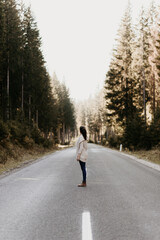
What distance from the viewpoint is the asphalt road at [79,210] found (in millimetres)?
4512

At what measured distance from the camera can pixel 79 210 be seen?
6008mm

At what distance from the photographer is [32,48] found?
37938mm

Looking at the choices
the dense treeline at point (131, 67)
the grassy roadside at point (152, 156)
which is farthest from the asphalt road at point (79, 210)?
the dense treeline at point (131, 67)

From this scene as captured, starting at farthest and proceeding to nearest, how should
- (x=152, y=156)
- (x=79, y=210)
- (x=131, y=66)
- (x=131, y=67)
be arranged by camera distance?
(x=131, y=67)
(x=131, y=66)
(x=152, y=156)
(x=79, y=210)

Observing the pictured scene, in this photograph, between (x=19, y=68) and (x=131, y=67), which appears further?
(x=131, y=67)

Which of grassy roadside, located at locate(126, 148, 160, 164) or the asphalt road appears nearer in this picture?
the asphalt road

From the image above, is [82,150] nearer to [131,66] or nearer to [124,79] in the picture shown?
[131,66]

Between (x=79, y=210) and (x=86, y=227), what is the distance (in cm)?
123

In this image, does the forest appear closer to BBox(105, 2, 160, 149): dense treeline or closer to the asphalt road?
BBox(105, 2, 160, 149): dense treeline

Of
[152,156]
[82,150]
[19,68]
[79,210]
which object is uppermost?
[19,68]

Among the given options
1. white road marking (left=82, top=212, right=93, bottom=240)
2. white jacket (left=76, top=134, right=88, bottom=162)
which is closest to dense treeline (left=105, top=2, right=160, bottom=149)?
white jacket (left=76, top=134, right=88, bottom=162)

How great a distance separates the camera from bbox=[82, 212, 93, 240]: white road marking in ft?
14.3

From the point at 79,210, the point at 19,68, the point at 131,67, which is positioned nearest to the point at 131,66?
the point at 131,67

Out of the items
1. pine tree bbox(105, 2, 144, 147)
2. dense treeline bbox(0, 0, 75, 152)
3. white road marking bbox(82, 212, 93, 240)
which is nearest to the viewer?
white road marking bbox(82, 212, 93, 240)
